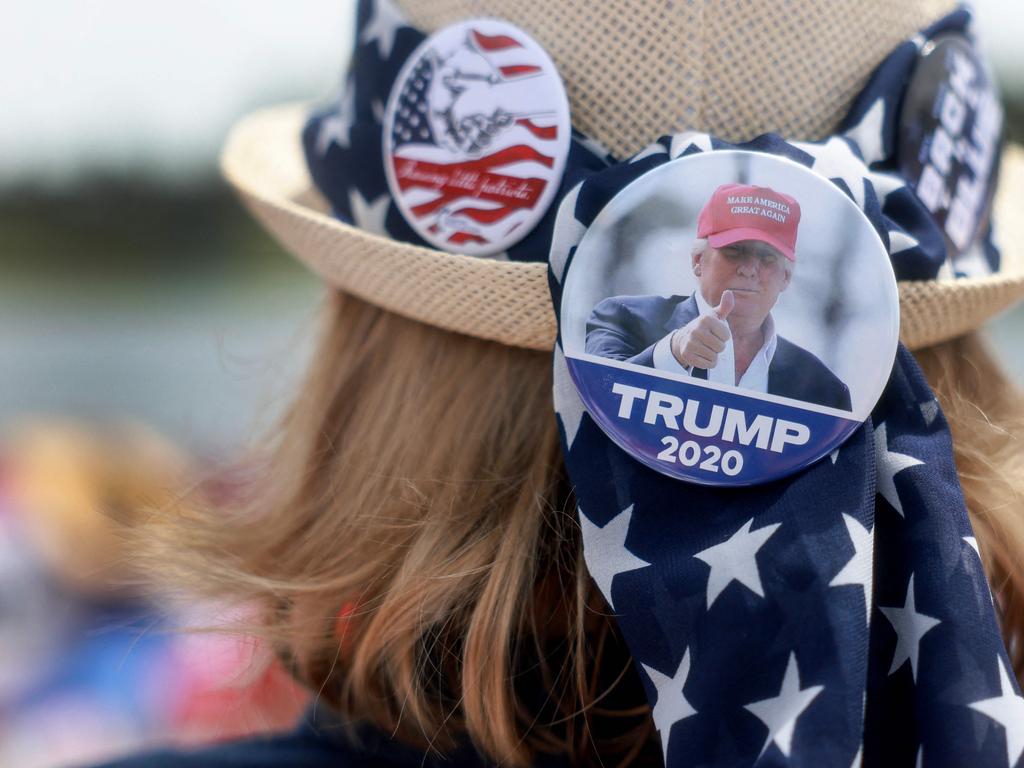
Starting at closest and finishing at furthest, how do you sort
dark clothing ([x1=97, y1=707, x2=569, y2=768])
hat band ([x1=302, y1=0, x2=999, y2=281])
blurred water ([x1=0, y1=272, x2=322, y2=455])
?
hat band ([x1=302, y1=0, x2=999, y2=281]) → dark clothing ([x1=97, y1=707, x2=569, y2=768]) → blurred water ([x1=0, y1=272, x2=322, y2=455])

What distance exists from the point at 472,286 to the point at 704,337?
0.23 m

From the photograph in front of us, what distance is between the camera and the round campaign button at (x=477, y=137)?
2.51ft

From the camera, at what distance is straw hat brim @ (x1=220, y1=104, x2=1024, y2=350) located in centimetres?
76

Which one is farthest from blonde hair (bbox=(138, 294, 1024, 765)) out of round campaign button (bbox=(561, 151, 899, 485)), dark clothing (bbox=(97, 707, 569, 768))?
round campaign button (bbox=(561, 151, 899, 485))

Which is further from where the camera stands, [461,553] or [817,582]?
[461,553]

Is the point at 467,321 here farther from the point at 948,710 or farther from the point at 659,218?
the point at 948,710

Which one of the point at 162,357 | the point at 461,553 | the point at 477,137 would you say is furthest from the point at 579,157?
the point at 162,357

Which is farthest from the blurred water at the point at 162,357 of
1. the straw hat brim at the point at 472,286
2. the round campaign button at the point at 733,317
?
the round campaign button at the point at 733,317

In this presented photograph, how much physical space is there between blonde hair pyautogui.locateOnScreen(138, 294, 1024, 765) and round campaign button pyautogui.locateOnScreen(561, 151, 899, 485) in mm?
152

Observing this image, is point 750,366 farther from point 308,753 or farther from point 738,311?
point 308,753

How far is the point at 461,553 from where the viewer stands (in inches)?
29.8

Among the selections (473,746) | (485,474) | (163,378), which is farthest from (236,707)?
(163,378)

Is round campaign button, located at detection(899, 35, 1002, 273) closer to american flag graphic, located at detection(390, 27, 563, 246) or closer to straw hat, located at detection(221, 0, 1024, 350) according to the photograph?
straw hat, located at detection(221, 0, 1024, 350)

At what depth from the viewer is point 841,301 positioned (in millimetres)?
621
